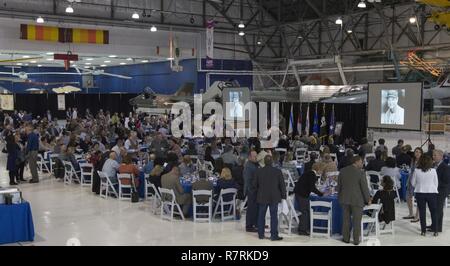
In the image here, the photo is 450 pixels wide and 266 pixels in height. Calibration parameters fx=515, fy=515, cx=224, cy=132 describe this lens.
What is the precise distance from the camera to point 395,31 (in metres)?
26.0

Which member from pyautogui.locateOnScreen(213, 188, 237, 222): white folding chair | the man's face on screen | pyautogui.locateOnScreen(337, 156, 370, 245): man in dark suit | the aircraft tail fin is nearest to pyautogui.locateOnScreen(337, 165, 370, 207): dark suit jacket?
pyautogui.locateOnScreen(337, 156, 370, 245): man in dark suit

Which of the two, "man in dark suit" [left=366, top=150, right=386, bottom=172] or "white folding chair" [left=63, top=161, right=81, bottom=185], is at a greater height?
"man in dark suit" [left=366, top=150, right=386, bottom=172]

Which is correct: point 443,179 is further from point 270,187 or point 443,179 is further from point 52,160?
point 52,160

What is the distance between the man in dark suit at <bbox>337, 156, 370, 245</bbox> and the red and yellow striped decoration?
1971cm

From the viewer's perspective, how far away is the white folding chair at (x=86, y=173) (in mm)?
12872

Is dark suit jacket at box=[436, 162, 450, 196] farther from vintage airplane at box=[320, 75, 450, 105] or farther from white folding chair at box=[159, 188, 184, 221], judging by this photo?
vintage airplane at box=[320, 75, 450, 105]

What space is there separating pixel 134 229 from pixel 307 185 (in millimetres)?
3075

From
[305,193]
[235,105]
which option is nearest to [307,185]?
[305,193]

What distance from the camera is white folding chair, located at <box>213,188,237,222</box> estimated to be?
923 centimetres

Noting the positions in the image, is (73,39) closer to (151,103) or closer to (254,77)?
(151,103)

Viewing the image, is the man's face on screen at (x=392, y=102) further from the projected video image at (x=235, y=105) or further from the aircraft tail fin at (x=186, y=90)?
the aircraft tail fin at (x=186, y=90)

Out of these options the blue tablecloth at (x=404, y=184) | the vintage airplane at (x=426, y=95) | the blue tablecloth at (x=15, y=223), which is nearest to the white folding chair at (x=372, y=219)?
the blue tablecloth at (x=404, y=184)
